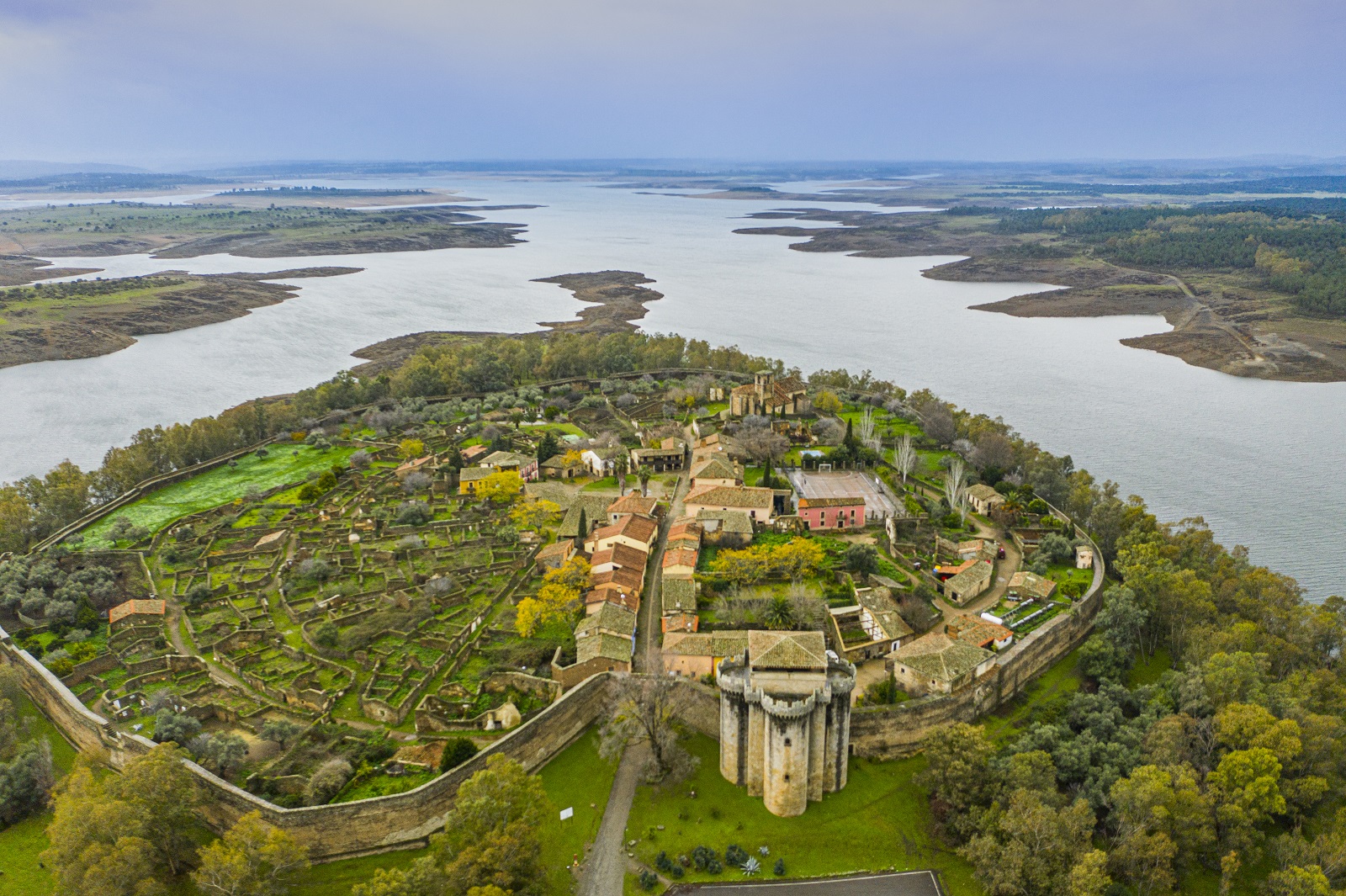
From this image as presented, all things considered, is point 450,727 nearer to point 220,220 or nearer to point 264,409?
point 264,409

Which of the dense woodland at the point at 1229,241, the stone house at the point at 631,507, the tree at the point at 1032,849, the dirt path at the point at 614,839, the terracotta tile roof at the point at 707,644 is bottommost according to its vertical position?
the dirt path at the point at 614,839

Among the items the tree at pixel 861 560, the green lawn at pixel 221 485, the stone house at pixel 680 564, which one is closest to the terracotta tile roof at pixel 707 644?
the stone house at pixel 680 564

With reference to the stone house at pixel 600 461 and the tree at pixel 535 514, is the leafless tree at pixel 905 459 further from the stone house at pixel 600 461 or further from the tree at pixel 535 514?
the tree at pixel 535 514

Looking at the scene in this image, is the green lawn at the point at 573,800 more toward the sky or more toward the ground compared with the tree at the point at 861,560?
more toward the ground

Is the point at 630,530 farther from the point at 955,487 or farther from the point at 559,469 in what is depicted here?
the point at 955,487

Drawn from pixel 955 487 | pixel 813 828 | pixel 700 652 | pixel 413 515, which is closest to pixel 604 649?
pixel 700 652

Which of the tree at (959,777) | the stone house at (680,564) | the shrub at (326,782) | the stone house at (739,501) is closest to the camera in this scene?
the shrub at (326,782)
